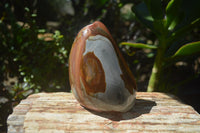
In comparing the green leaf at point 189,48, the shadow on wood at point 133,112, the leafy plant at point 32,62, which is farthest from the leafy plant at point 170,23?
the leafy plant at point 32,62

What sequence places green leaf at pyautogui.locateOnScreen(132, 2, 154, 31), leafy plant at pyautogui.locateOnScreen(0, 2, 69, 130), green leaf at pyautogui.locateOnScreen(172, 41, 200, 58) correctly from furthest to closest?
leafy plant at pyautogui.locateOnScreen(0, 2, 69, 130)
green leaf at pyautogui.locateOnScreen(132, 2, 154, 31)
green leaf at pyautogui.locateOnScreen(172, 41, 200, 58)

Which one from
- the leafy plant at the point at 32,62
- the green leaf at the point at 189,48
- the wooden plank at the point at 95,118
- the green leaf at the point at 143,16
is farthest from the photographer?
the leafy plant at the point at 32,62

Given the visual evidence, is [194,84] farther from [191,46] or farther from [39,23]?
[39,23]

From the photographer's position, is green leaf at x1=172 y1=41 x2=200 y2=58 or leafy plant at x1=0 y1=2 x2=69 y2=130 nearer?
green leaf at x1=172 y1=41 x2=200 y2=58

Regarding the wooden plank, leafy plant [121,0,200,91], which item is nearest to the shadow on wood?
the wooden plank

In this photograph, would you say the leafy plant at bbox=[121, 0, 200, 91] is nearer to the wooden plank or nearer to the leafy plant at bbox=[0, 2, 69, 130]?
the wooden plank

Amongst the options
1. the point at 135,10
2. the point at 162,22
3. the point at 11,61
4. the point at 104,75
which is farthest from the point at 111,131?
the point at 11,61

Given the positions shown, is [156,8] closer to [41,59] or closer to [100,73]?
[100,73]

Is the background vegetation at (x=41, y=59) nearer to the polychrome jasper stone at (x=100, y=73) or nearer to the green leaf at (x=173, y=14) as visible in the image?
the green leaf at (x=173, y=14)

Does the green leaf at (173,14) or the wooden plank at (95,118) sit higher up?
the green leaf at (173,14)
